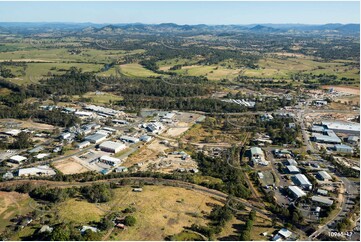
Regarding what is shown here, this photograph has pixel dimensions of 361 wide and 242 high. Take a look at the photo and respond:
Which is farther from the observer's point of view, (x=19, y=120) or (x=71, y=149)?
(x=19, y=120)

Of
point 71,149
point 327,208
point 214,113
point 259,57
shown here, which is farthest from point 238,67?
point 327,208

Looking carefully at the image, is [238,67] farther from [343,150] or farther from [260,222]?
[260,222]

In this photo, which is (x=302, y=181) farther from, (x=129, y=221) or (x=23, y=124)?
(x=23, y=124)

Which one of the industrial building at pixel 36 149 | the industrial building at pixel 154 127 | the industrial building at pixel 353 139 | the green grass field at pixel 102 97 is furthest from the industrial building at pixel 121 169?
the green grass field at pixel 102 97

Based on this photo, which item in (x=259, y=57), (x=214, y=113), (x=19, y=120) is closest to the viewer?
(x=19, y=120)

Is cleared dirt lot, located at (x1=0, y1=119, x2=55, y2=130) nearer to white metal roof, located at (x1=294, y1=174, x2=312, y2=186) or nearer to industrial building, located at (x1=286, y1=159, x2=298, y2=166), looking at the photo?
industrial building, located at (x1=286, y1=159, x2=298, y2=166)

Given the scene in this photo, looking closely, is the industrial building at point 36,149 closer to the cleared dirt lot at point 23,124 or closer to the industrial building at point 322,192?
the cleared dirt lot at point 23,124

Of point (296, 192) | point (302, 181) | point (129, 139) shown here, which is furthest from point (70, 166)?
point (302, 181)
